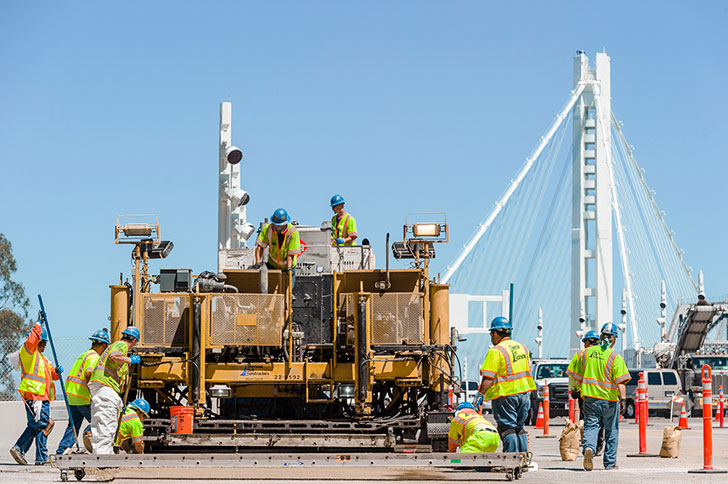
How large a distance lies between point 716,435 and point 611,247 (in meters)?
51.8

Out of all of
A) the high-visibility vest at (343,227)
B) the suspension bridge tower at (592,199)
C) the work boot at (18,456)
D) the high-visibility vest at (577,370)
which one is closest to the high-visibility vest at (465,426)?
the high-visibility vest at (577,370)

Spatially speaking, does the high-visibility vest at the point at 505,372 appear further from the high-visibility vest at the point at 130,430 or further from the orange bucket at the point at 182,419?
the high-visibility vest at the point at 130,430

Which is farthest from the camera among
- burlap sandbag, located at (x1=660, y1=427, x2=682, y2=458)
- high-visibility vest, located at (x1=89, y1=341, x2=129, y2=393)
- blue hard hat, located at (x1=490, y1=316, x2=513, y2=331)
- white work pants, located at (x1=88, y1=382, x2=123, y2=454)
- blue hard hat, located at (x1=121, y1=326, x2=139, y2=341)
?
burlap sandbag, located at (x1=660, y1=427, x2=682, y2=458)

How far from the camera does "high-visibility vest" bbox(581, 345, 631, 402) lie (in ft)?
48.8

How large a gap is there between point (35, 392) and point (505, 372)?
5.43 meters

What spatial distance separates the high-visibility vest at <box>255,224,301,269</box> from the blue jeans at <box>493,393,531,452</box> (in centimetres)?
336

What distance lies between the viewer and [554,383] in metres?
33.9

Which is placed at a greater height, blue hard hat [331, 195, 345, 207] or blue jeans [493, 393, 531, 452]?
blue hard hat [331, 195, 345, 207]

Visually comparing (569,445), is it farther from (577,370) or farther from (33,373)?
(33,373)

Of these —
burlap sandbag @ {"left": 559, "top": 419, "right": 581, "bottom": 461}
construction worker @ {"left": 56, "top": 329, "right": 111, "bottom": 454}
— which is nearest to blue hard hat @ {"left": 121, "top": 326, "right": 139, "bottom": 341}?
construction worker @ {"left": 56, "top": 329, "right": 111, "bottom": 454}

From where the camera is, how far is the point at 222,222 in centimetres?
2286

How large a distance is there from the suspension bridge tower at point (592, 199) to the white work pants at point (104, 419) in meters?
62.1

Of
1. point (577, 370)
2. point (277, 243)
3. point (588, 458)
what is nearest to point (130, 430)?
point (277, 243)

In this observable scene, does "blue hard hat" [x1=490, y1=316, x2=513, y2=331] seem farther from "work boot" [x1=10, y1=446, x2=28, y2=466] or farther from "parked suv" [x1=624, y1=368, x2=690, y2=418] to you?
"parked suv" [x1=624, y1=368, x2=690, y2=418]
